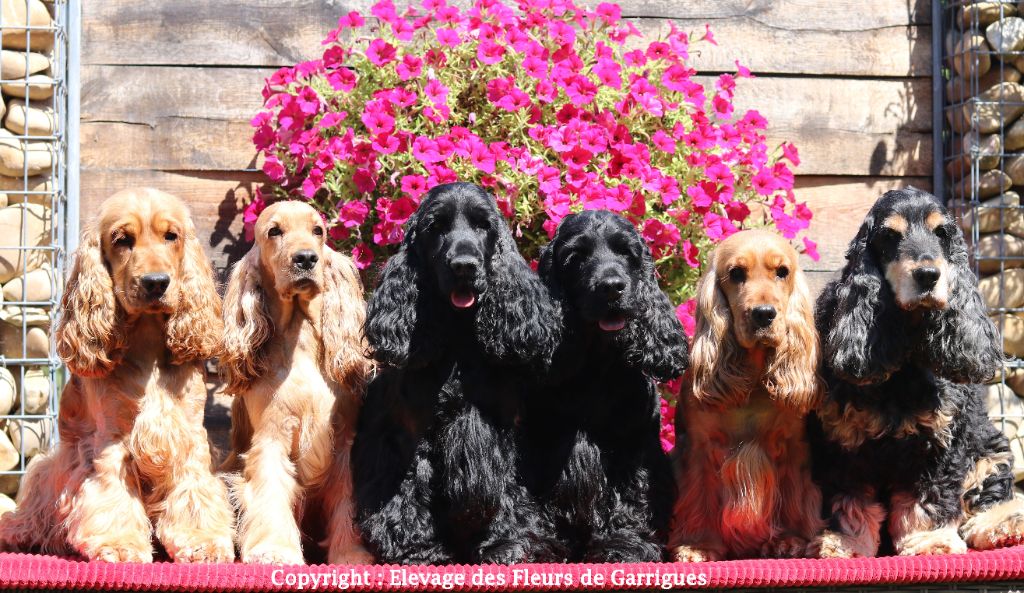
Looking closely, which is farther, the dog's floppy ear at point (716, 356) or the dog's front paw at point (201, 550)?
the dog's floppy ear at point (716, 356)

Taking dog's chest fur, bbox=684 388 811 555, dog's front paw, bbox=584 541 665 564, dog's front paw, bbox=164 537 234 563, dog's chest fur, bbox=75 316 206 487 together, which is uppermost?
dog's chest fur, bbox=75 316 206 487

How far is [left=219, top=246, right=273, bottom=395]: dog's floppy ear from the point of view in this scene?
12.1 feet

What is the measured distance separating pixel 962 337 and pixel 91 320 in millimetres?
2769

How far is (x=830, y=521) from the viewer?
3.69m

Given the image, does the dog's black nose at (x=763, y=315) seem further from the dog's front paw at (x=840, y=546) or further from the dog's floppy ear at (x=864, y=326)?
the dog's front paw at (x=840, y=546)

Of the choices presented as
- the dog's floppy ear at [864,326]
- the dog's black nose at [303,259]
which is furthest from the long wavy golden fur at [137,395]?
the dog's floppy ear at [864,326]

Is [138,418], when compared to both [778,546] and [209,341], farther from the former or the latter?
[778,546]

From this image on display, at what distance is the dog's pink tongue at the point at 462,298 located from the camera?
3445 mm

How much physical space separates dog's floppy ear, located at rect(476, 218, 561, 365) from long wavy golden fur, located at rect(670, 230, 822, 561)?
531mm

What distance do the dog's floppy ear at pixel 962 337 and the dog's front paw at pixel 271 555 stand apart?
2.15 meters

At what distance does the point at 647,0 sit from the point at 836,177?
4.30 ft

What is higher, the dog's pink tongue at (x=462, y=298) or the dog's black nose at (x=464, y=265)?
the dog's black nose at (x=464, y=265)

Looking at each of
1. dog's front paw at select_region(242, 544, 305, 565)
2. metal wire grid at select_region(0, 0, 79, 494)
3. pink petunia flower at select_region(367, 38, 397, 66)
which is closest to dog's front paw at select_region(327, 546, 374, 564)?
dog's front paw at select_region(242, 544, 305, 565)

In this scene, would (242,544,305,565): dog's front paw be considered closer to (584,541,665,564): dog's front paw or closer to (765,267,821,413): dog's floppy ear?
(584,541,665,564): dog's front paw
